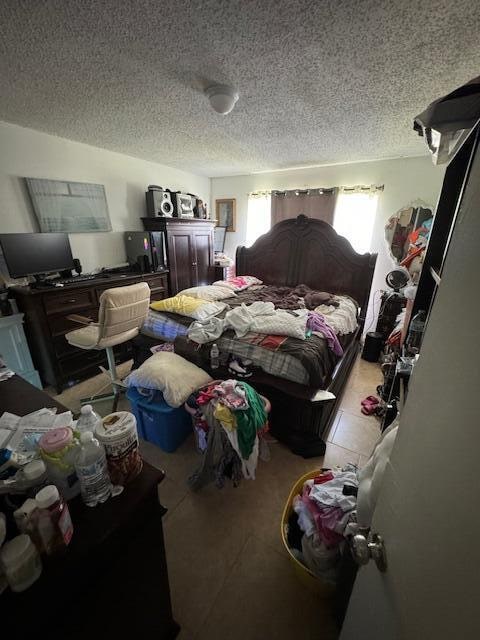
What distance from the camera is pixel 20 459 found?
2.18 feet

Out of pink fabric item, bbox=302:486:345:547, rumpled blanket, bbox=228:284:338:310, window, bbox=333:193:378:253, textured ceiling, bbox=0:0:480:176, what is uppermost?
textured ceiling, bbox=0:0:480:176

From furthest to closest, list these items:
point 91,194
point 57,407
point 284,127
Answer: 1. point 91,194
2. point 284,127
3. point 57,407

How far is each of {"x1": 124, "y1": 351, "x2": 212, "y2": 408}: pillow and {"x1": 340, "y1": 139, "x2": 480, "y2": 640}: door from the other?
123 cm

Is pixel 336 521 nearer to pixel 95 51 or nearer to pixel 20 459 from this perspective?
pixel 20 459

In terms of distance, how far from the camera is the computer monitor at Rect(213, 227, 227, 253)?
15.4 feet

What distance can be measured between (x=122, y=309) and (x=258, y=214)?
3.21m

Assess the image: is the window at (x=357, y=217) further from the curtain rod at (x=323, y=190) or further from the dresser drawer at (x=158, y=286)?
the dresser drawer at (x=158, y=286)

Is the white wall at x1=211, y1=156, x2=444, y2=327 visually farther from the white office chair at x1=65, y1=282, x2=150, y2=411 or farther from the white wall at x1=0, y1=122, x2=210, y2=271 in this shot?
the white office chair at x1=65, y1=282, x2=150, y2=411

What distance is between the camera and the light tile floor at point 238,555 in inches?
40.0

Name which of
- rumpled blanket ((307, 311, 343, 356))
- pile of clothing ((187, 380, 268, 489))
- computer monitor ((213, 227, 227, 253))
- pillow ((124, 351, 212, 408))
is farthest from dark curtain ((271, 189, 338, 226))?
pile of clothing ((187, 380, 268, 489))

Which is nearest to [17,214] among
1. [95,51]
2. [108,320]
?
[108,320]

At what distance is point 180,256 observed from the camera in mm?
3764

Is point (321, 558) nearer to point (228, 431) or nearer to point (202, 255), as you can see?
point (228, 431)

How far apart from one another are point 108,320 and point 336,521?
183cm
